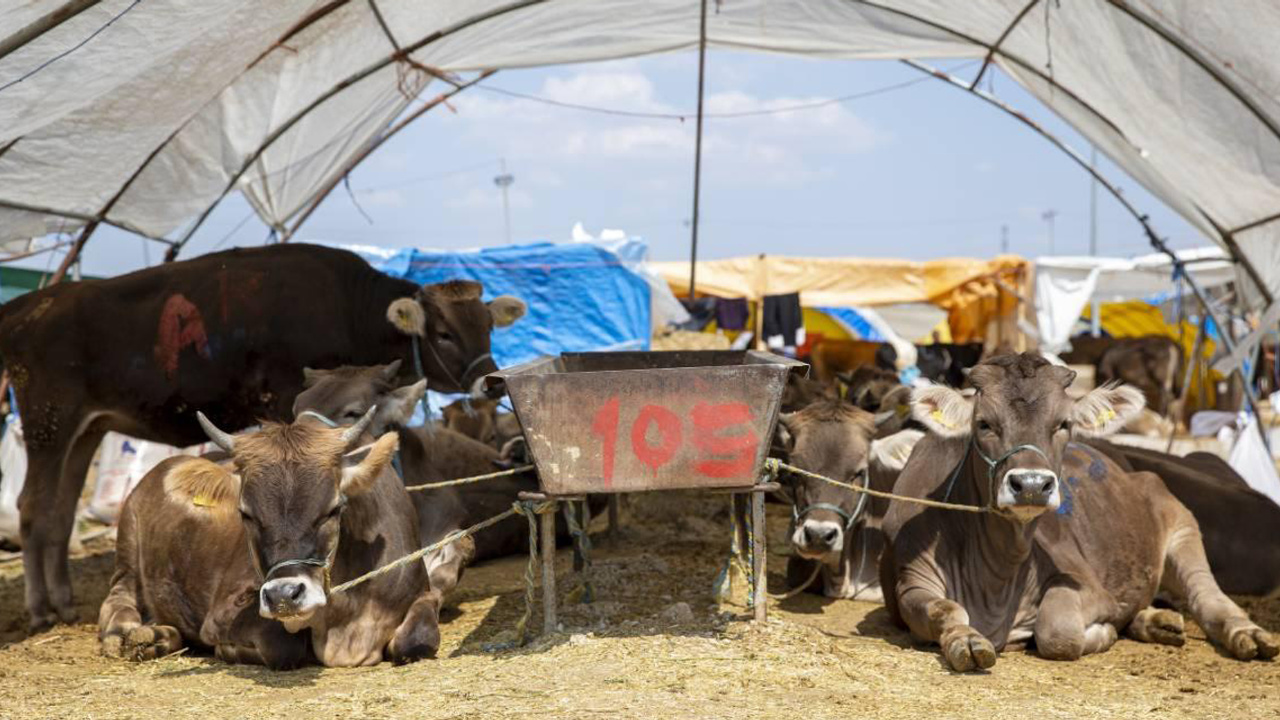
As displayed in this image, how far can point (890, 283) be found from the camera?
16.2m

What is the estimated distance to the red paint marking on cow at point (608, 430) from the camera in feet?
17.4

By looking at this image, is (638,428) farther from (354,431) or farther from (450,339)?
(450,339)

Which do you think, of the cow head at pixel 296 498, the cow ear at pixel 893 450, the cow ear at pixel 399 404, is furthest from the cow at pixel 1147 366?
the cow head at pixel 296 498

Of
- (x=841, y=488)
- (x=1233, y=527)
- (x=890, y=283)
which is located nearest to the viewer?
(x=841, y=488)

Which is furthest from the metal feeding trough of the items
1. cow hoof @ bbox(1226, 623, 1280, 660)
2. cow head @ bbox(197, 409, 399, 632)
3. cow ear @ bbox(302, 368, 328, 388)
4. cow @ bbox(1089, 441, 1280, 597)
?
cow @ bbox(1089, 441, 1280, 597)

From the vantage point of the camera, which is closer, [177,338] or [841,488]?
[841,488]

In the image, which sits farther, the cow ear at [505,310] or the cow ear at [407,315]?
the cow ear at [505,310]

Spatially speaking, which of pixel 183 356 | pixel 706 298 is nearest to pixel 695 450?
pixel 183 356

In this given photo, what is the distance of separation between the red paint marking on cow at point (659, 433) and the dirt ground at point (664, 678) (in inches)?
31.9

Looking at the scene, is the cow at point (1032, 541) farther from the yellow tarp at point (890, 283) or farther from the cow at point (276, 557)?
the yellow tarp at point (890, 283)

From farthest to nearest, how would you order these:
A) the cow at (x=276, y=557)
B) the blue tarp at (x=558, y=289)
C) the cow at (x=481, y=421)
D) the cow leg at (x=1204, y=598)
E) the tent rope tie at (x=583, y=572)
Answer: the blue tarp at (x=558, y=289) < the cow at (x=481, y=421) < the tent rope tie at (x=583, y=572) < the cow leg at (x=1204, y=598) < the cow at (x=276, y=557)

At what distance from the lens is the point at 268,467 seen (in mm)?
4988

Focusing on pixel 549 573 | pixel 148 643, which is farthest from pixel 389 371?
pixel 148 643

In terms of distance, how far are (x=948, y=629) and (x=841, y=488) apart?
58.6 inches
